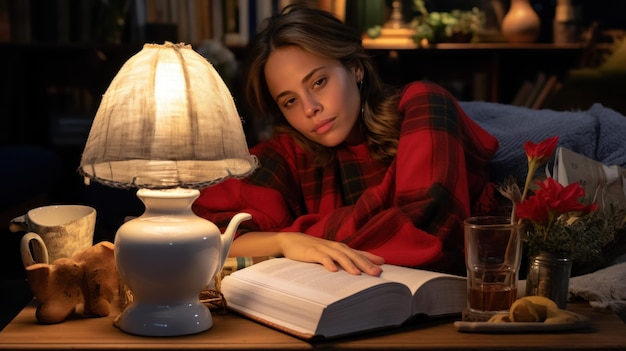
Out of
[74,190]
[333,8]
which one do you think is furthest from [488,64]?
[74,190]

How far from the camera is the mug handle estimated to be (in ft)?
4.56

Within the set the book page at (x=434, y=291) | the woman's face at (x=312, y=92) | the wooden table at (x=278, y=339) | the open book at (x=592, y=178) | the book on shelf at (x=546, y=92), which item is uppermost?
the woman's face at (x=312, y=92)

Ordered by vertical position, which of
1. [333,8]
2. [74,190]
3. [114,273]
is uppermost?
[333,8]

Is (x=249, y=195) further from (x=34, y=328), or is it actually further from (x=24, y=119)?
(x=24, y=119)

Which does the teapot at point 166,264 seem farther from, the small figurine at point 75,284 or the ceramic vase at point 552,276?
the ceramic vase at point 552,276

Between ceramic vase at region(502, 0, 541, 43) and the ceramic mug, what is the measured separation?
246 centimetres

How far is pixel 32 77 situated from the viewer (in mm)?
3938

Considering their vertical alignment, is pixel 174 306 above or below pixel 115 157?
below

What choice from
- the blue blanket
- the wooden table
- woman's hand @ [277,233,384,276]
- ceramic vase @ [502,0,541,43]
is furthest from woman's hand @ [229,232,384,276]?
ceramic vase @ [502,0,541,43]

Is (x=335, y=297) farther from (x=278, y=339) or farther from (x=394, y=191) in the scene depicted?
(x=394, y=191)

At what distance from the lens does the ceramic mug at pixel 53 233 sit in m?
1.42

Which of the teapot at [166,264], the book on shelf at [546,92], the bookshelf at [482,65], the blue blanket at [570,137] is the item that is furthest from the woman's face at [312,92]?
the bookshelf at [482,65]

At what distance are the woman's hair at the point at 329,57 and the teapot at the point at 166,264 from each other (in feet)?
1.80

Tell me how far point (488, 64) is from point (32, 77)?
1702 mm
